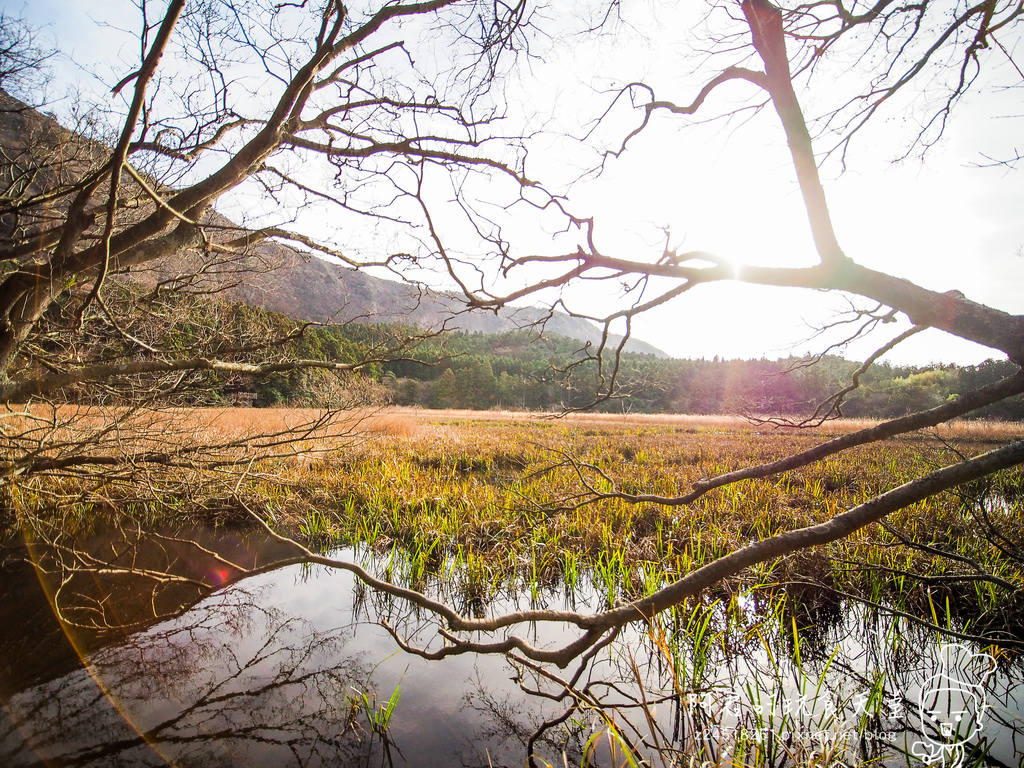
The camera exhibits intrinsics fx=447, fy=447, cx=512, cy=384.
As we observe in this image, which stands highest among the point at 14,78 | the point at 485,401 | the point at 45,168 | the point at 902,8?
the point at 902,8

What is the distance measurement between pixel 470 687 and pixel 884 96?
4469 mm

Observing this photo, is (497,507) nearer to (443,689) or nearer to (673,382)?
(443,689)

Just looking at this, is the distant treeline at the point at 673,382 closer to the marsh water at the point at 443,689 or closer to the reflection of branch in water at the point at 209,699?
the marsh water at the point at 443,689

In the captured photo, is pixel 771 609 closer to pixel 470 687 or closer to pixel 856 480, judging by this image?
pixel 470 687

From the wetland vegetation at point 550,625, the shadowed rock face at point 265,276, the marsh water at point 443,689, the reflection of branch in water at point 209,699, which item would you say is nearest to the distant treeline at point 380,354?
the shadowed rock face at point 265,276

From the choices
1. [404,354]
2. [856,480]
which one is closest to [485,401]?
[856,480]

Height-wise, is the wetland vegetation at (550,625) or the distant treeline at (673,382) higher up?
the distant treeline at (673,382)

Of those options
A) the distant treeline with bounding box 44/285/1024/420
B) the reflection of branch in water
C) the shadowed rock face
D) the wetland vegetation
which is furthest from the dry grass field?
the reflection of branch in water

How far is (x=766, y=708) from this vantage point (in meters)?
2.67

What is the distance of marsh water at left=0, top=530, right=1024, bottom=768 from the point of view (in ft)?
7.68

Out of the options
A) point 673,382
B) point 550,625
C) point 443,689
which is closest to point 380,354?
point 673,382

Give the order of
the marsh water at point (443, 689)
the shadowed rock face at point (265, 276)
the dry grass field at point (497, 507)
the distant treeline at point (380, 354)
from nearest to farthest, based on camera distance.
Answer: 1. the marsh water at point (443, 689)
2. the distant treeline at point (380, 354)
3. the shadowed rock face at point (265, 276)
4. the dry grass field at point (497, 507)

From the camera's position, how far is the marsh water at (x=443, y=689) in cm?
234

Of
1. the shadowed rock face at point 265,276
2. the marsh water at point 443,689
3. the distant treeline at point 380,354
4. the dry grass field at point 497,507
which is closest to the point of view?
the marsh water at point 443,689
